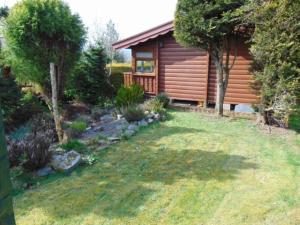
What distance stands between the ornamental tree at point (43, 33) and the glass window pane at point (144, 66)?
3.21 meters

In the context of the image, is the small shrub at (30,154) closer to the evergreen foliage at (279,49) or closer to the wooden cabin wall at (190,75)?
the evergreen foliage at (279,49)

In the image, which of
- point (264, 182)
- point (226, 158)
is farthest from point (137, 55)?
point (264, 182)

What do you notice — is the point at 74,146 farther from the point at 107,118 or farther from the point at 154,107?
the point at 154,107

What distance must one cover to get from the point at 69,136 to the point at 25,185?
227 centimetres

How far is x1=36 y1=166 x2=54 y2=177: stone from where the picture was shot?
473cm

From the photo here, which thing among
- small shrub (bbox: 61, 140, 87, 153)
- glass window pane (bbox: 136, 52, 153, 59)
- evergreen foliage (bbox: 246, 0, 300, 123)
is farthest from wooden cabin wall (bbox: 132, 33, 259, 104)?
small shrub (bbox: 61, 140, 87, 153)

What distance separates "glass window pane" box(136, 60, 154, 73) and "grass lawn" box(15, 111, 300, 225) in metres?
5.80

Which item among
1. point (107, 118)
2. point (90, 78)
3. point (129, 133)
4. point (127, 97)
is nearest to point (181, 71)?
point (127, 97)

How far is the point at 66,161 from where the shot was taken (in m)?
5.10

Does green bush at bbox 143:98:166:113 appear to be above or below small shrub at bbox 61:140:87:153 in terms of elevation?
above

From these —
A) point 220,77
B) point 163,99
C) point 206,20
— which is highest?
point 206,20

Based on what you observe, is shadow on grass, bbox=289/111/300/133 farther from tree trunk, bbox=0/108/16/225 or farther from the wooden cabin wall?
tree trunk, bbox=0/108/16/225

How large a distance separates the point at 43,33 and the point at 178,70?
517 cm

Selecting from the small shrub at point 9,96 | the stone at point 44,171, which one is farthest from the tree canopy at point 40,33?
the stone at point 44,171
